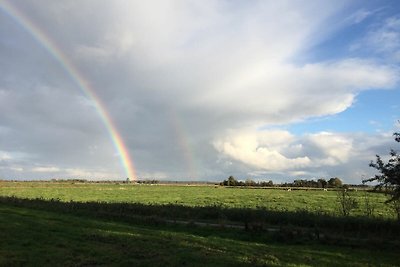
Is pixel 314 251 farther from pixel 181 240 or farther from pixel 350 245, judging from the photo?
pixel 181 240

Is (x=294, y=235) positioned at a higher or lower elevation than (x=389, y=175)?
lower

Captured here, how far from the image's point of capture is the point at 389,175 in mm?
24828

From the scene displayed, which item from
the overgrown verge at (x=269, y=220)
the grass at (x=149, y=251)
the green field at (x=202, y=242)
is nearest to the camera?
the grass at (x=149, y=251)

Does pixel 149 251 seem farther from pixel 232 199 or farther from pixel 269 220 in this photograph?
pixel 232 199

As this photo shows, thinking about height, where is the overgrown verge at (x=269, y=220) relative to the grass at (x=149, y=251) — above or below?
above

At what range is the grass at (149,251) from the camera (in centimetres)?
1792

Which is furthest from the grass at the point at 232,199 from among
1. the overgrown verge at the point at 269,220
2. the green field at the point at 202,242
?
the green field at the point at 202,242

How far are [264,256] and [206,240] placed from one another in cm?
575

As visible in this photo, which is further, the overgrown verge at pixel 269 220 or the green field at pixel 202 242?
the overgrown verge at pixel 269 220

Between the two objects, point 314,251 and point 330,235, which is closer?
point 314,251

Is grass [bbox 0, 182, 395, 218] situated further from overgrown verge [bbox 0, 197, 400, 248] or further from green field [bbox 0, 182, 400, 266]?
green field [bbox 0, 182, 400, 266]

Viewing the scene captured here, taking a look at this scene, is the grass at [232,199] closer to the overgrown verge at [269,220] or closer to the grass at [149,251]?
the overgrown verge at [269,220]

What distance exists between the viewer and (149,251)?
2023 cm

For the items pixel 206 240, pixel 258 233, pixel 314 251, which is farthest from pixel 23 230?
pixel 314 251
